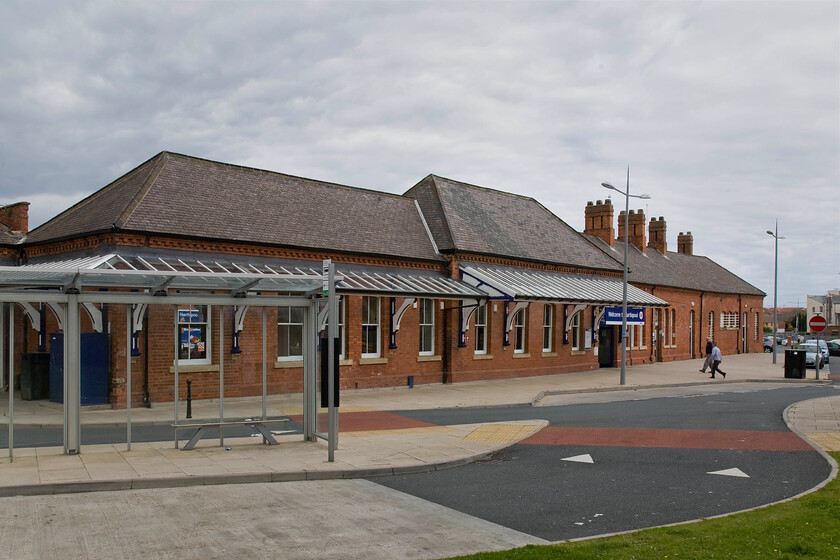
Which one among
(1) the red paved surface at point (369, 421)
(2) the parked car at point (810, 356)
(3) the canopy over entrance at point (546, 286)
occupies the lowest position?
(2) the parked car at point (810, 356)

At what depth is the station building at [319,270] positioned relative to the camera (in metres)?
14.6

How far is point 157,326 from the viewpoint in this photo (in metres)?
15.3

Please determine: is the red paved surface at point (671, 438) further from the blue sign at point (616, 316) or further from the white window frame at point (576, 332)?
the white window frame at point (576, 332)

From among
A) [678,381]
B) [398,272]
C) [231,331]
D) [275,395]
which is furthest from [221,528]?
[678,381]

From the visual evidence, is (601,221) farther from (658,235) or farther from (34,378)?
(34,378)

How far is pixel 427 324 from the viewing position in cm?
2572

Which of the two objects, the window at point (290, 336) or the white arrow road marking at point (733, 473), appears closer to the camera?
the white arrow road marking at point (733, 473)

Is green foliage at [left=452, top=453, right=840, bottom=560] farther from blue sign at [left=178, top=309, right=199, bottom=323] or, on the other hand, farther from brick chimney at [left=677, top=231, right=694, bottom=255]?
brick chimney at [left=677, top=231, right=694, bottom=255]

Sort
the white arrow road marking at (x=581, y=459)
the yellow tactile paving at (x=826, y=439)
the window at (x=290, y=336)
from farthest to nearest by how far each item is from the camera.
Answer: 1. the window at (x=290, y=336)
2. the yellow tactile paving at (x=826, y=439)
3. the white arrow road marking at (x=581, y=459)

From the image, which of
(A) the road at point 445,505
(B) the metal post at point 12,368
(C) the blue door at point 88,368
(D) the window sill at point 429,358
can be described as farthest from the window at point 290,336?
(A) the road at point 445,505

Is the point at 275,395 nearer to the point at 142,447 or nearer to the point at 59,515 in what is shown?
the point at 142,447

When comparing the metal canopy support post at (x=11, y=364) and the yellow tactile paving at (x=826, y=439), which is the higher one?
the metal canopy support post at (x=11, y=364)

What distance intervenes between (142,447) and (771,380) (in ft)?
93.2

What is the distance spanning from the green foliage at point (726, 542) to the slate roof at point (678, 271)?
32.0m
